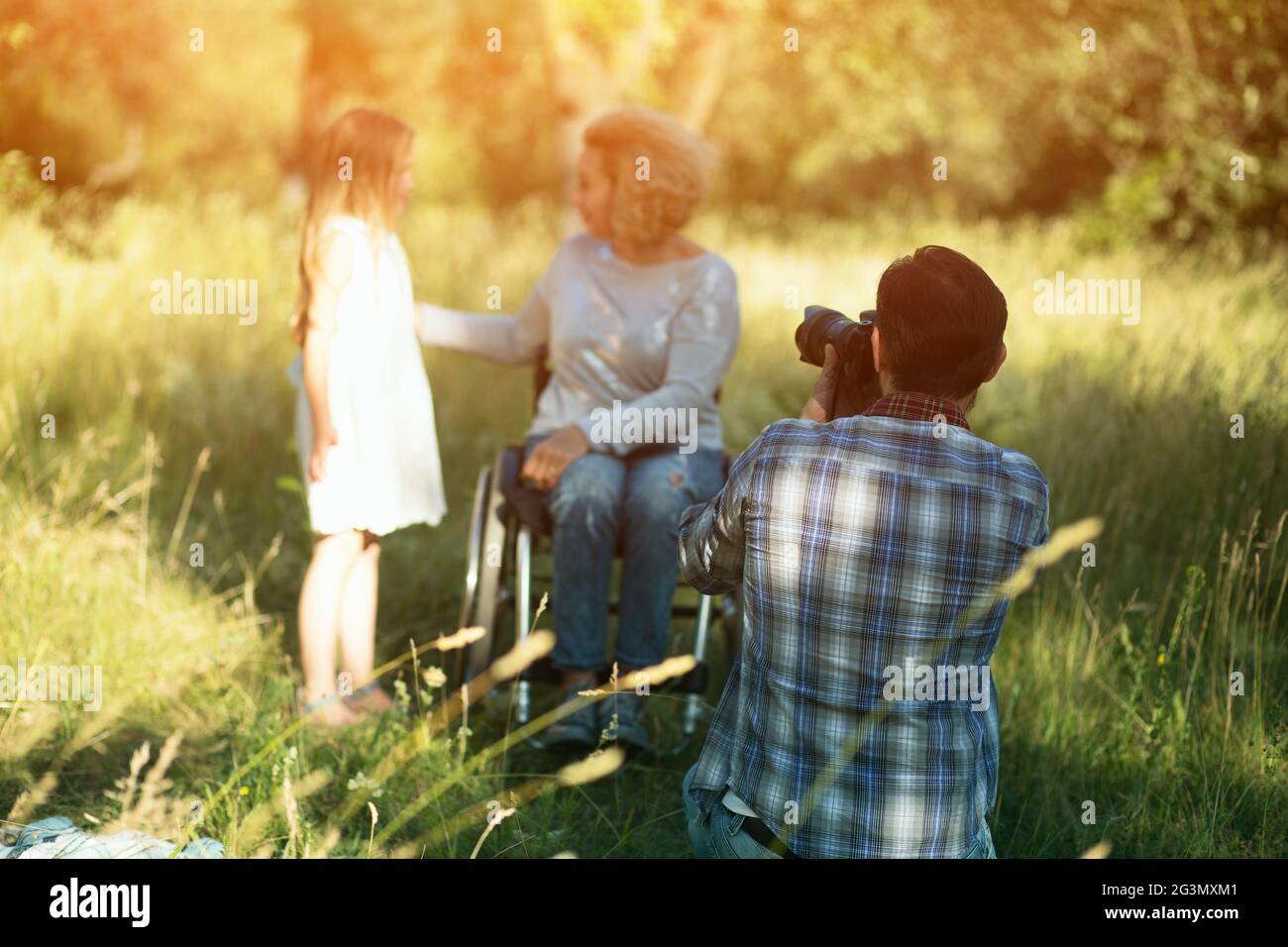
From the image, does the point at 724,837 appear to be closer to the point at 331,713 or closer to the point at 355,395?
the point at 331,713

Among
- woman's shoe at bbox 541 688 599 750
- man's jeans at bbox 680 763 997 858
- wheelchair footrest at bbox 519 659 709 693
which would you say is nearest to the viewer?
man's jeans at bbox 680 763 997 858

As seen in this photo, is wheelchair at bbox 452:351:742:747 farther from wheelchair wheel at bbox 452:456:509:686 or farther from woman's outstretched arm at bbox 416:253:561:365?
woman's outstretched arm at bbox 416:253:561:365

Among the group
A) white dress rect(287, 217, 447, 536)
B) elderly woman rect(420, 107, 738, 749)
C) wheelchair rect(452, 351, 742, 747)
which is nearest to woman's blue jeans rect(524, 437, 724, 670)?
elderly woman rect(420, 107, 738, 749)

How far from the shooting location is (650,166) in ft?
12.6

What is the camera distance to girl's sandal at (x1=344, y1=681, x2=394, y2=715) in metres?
3.67

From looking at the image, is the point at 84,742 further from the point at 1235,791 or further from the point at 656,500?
the point at 1235,791

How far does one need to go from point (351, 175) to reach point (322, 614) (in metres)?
1.21

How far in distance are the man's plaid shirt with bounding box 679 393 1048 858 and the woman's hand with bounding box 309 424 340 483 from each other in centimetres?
168

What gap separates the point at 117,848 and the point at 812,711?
155 cm

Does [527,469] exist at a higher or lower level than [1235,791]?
higher

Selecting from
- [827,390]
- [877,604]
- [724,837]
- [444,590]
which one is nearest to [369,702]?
[444,590]

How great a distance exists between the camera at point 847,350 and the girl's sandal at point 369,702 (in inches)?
67.9
